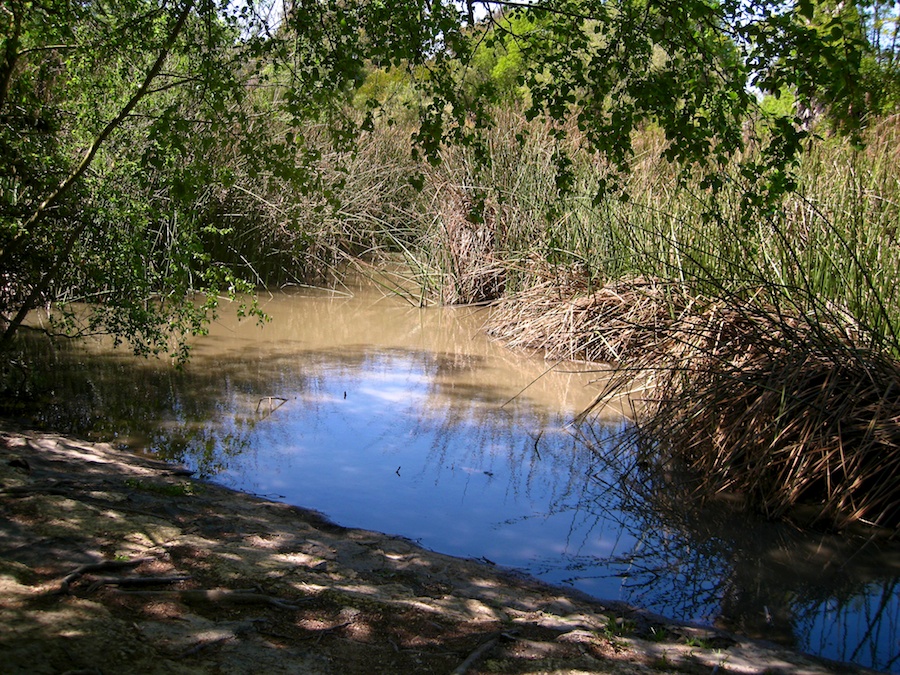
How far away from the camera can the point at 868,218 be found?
6828 mm

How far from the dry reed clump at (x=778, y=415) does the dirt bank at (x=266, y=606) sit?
166 centimetres

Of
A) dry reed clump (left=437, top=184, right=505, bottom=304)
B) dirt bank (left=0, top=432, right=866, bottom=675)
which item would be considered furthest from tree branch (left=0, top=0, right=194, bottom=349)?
dry reed clump (left=437, top=184, right=505, bottom=304)

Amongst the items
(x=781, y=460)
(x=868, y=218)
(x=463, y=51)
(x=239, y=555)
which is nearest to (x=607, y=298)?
(x=868, y=218)

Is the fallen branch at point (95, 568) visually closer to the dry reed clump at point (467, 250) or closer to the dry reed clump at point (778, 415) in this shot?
the dry reed clump at point (778, 415)

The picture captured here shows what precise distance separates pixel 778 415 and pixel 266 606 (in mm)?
3037

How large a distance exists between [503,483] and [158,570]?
2.50 metres

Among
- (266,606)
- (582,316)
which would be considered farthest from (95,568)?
(582,316)

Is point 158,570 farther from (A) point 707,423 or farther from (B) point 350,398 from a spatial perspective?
(B) point 350,398

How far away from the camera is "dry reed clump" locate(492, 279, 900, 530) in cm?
475

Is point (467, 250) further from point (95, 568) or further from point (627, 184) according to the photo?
point (95, 568)

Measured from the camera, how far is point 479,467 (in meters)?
5.69

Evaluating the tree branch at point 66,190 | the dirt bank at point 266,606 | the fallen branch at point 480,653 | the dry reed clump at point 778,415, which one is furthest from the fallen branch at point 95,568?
the dry reed clump at point 778,415

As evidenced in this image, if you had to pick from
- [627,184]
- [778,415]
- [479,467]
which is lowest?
[479,467]

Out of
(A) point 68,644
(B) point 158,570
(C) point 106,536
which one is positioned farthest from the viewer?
(C) point 106,536
